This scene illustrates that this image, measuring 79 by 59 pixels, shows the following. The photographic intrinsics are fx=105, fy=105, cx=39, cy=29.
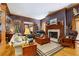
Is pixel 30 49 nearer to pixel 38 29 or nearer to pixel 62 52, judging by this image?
pixel 38 29

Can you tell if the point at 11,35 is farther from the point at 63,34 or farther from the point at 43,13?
the point at 63,34

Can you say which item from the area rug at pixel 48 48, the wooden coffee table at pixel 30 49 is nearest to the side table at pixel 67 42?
the area rug at pixel 48 48

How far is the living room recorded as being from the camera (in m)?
2.27

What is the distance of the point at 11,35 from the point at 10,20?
1.07 ft

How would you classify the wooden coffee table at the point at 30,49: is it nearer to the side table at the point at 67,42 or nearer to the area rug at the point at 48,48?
the area rug at the point at 48,48

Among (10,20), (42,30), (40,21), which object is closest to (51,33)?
(42,30)

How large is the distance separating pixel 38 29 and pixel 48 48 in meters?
0.48

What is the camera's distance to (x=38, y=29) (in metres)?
2.40

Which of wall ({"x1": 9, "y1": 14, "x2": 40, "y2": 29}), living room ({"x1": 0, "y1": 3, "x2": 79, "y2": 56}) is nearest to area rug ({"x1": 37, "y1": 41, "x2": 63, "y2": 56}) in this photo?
living room ({"x1": 0, "y1": 3, "x2": 79, "y2": 56})

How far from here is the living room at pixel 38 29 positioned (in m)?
2.27

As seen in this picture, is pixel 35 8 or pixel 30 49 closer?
pixel 30 49

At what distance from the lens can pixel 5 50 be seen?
2283 mm

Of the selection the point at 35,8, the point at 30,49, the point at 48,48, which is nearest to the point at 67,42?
the point at 48,48

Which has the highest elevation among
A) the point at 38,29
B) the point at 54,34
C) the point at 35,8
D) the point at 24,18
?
the point at 35,8
